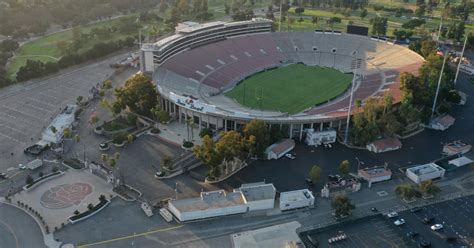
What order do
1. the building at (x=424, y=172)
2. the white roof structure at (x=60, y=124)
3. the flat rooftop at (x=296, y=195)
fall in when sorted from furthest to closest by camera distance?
the white roof structure at (x=60, y=124) < the building at (x=424, y=172) < the flat rooftop at (x=296, y=195)

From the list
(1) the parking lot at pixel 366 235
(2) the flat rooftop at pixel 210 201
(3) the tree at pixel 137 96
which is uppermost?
(3) the tree at pixel 137 96

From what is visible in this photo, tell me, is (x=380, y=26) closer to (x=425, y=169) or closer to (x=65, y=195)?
(x=425, y=169)

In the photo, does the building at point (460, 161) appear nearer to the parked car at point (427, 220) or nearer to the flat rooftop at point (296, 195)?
the parked car at point (427, 220)

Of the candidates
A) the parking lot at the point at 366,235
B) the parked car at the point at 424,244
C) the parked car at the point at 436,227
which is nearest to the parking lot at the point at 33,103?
the parking lot at the point at 366,235

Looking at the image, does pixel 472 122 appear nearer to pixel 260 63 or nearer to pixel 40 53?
pixel 260 63

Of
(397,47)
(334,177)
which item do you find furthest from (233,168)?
(397,47)

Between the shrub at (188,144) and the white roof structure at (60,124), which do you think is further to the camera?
the white roof structure at (60,124)

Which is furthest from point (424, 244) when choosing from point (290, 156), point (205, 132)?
point (205, 132)

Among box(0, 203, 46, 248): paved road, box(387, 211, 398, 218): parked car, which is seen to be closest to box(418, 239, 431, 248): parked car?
box(387, 211, 398, 218): parked car
